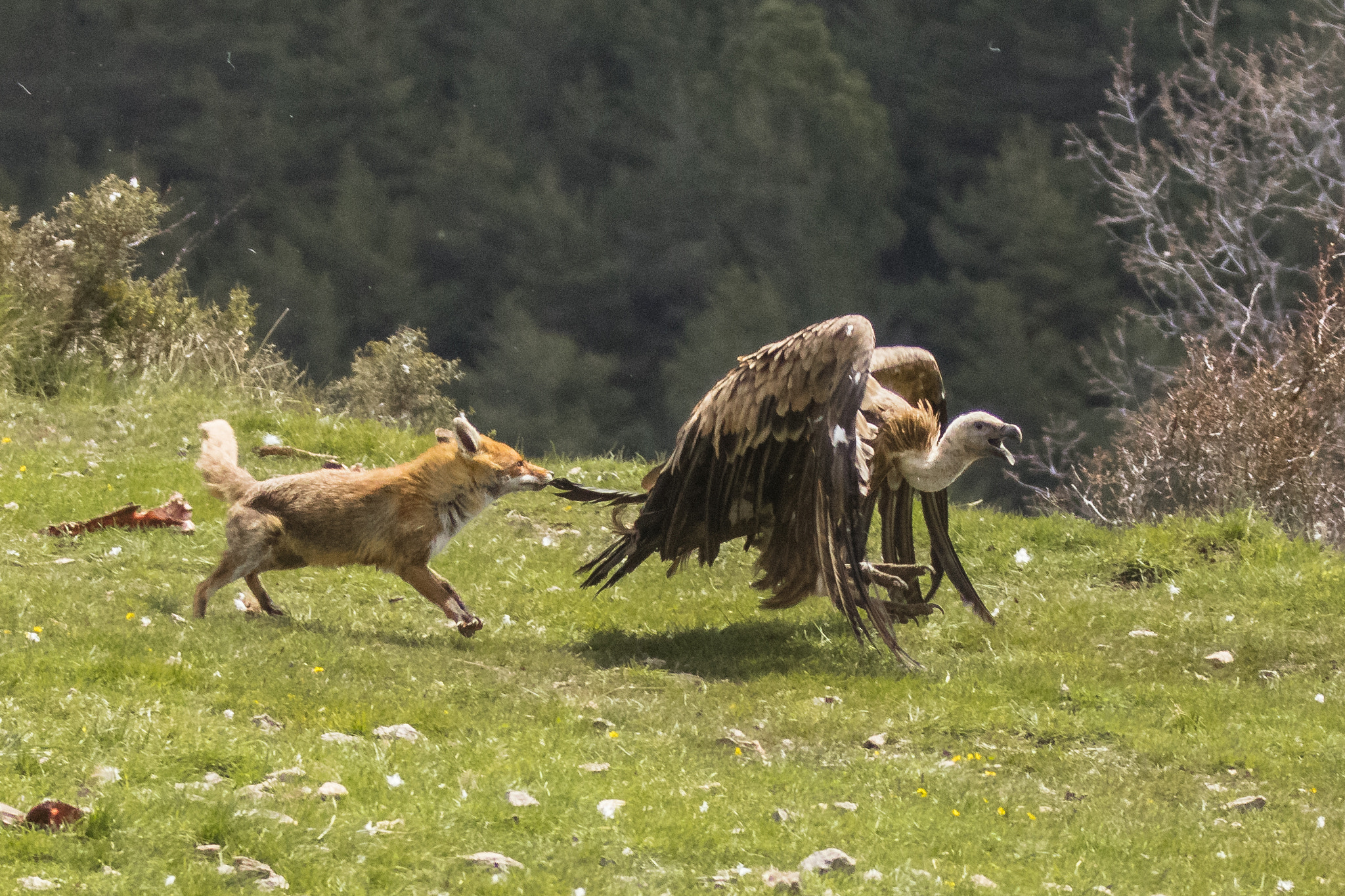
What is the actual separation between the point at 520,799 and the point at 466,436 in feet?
9.90

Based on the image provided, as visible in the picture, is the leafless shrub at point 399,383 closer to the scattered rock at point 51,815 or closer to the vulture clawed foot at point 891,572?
the vulture clawed foot at point 891,572

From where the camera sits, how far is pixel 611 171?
41156mm

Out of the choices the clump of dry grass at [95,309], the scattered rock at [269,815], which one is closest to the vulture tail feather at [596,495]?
the scattered rock at [269,815]

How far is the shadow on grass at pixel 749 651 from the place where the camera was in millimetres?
8430

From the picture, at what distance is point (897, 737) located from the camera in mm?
7270

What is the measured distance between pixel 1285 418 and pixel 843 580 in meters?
8.42

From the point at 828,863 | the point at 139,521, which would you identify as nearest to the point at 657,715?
the point at 828,863

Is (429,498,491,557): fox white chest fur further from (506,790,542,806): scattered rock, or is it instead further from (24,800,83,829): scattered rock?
(24,800,83,829): scattered rock

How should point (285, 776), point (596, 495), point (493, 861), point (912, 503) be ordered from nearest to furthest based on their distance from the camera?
1. point (493, 861)
2. point (285, 776)
3. point (596, 495)
4. point (912, 503)

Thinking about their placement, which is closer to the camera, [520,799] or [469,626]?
[520,799]

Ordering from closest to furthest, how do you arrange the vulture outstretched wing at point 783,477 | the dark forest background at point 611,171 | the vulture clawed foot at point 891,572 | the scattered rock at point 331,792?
the scattered rock at point 331,792 → the vulture outstretched wing at point 783,477 → the vulture clawed foot at point 891,572 → the dark forest background at point 611,171

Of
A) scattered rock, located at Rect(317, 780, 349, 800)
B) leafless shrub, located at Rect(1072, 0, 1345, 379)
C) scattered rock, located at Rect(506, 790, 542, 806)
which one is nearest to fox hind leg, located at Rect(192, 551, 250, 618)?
scattered rock, located at Rect(317, 780, 349, 800)

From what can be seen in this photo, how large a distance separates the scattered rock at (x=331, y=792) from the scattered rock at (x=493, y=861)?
69 centimetres

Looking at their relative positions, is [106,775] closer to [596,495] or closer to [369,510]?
[369,510]
